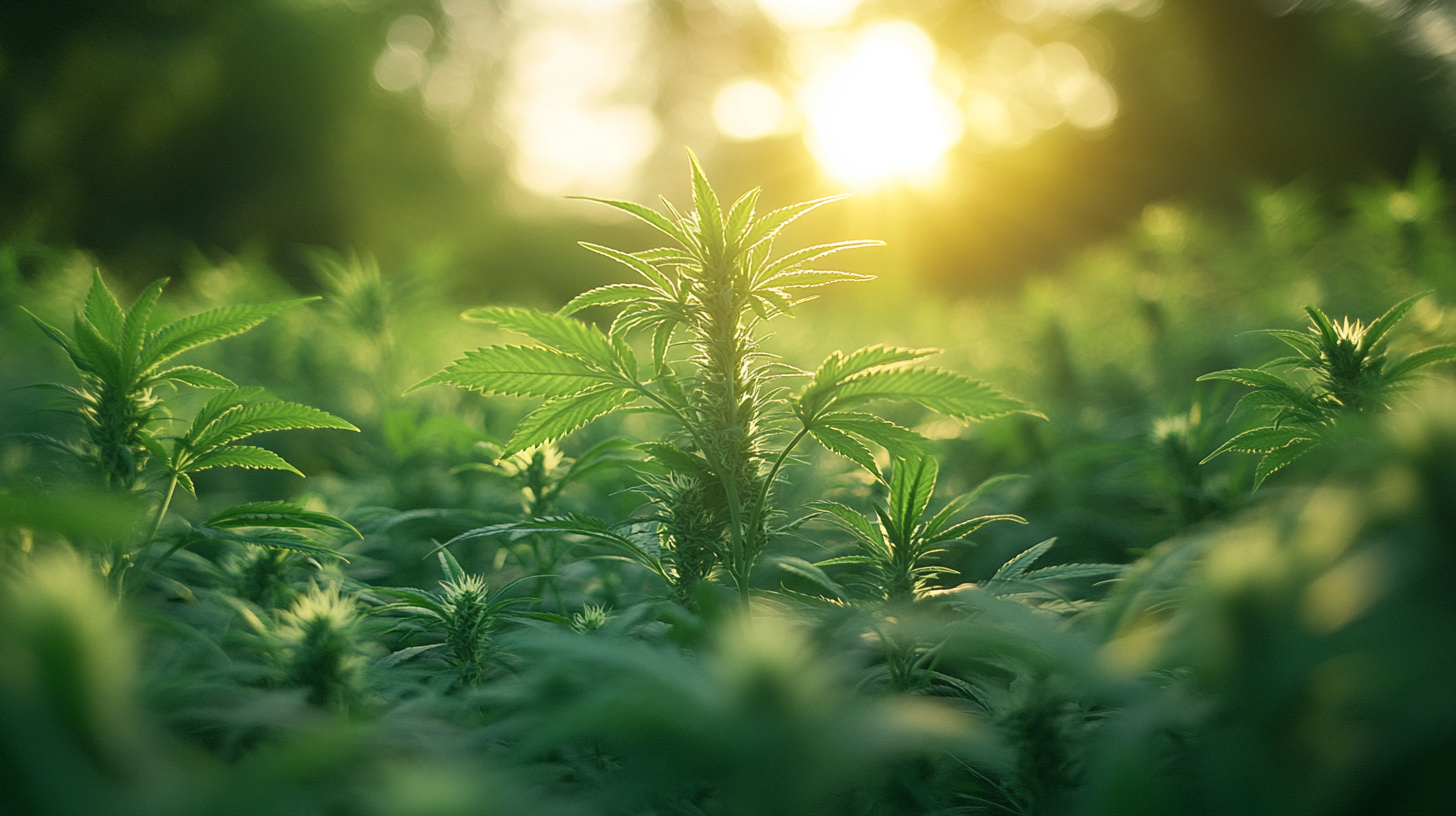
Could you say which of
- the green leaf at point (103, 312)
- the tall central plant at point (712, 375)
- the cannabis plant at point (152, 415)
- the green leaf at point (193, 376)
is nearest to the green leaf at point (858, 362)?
the tall central plant at point (712, 375)

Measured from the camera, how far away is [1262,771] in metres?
0.63

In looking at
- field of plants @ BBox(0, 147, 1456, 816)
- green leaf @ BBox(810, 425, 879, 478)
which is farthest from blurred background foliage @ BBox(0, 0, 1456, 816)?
green leaf @ BBox(810, 425, 879, 478)

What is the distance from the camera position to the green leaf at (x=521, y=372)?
1.17 metres

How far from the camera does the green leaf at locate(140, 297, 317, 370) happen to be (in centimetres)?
124

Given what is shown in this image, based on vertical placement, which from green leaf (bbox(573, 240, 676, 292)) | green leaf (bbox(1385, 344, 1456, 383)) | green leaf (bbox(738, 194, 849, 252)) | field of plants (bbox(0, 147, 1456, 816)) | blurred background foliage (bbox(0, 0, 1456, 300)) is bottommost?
field of plants (bbox(0, 147, 1456, 816))

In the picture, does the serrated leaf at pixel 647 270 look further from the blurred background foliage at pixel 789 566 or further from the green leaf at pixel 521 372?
the blurred background foliage at pixel 789 566

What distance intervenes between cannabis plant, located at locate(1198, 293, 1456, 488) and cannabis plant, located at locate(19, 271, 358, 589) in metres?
1.71

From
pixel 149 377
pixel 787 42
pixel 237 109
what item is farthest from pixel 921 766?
pixel 787 42

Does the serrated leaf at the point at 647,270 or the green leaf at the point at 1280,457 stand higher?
the serrated leaf at the point at 647,270

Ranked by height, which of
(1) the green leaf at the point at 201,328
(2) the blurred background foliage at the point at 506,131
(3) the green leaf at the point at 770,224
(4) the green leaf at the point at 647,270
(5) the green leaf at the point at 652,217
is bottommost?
(1) the green leaf at the point at 201,328

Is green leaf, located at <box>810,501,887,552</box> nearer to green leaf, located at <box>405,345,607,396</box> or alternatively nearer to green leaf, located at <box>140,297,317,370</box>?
green leaf, located at <box>405,345,607,396</box>

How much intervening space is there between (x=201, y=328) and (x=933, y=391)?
4.43ft

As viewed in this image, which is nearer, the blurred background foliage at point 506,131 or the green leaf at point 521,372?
the green leaf at point 521,372

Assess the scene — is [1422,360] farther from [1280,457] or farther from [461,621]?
[461,621]
